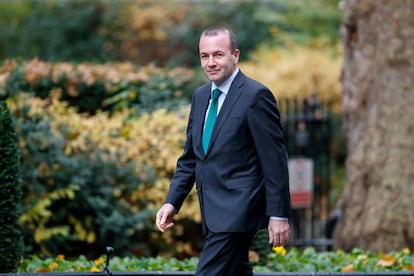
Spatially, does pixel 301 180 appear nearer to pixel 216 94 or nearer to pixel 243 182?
pixel 216 94

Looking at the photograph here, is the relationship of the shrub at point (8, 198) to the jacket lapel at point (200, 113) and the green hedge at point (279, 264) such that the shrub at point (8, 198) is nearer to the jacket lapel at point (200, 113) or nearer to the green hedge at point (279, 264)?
the green hedge at point (279, 264)

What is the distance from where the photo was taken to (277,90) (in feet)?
48.0

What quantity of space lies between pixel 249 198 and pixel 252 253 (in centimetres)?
208

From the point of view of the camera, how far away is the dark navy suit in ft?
14.2

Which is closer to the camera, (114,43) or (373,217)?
(373,217)

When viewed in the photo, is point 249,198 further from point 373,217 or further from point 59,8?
point 59,8

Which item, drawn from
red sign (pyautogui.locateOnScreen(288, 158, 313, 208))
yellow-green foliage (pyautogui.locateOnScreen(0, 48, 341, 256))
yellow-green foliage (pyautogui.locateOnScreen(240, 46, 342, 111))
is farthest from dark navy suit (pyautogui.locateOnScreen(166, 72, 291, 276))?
yellow-green foliage (pyautogui.locateOnScreen(240, 46, 342, 111))

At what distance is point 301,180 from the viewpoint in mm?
10219

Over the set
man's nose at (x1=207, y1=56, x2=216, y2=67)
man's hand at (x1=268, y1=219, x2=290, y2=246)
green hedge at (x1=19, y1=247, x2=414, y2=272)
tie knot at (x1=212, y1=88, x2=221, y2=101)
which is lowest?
green hedge at (x1=19, y1=247, x2=414, y2=272)

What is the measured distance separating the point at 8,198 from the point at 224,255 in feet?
6.56

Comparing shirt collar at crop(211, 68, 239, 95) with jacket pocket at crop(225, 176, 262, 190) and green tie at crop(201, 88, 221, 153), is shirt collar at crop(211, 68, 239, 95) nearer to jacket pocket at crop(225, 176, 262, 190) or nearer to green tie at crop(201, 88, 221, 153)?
green tie at crop(201, 88, 221, 153)

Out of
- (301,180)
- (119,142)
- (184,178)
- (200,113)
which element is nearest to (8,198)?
Answer: (184,178)

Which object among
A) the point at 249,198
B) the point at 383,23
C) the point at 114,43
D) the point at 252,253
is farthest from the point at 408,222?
the point at 114,43

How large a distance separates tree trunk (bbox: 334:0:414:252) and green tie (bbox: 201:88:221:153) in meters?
4.25
